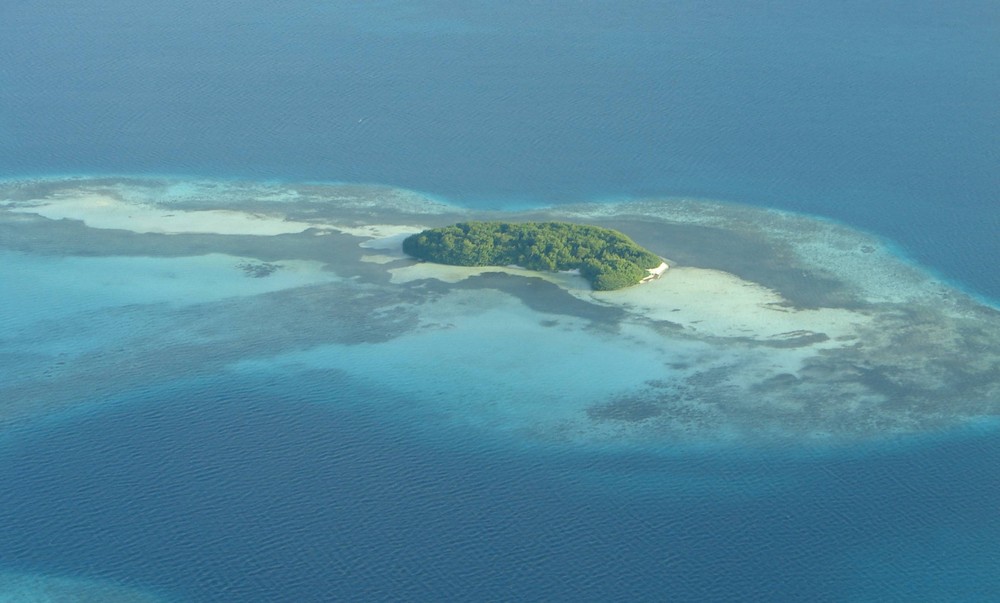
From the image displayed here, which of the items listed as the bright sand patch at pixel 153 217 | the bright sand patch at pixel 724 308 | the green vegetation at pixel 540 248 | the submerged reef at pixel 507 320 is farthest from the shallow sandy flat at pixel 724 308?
the bright sand patch at pixel 153 217

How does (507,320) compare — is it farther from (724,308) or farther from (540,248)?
(724,308)

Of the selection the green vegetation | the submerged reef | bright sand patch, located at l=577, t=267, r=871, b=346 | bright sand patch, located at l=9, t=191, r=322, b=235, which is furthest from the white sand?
bright sand patch, located at l=9, t=191, r=322, b=235

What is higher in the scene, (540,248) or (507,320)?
(540,248)

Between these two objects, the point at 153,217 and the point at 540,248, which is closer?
the point at 540,248

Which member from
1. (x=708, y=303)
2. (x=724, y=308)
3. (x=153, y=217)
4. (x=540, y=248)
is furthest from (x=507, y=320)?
(x=153, y=217)

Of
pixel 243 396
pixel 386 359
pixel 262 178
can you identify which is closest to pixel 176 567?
pixel 243 396

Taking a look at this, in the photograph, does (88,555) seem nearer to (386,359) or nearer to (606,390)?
(386,359)

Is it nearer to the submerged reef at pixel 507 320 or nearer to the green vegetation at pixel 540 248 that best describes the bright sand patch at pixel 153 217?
the submerged reef at pixel 507 320

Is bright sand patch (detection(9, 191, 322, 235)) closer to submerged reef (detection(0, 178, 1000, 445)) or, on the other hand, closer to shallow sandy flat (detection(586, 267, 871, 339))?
submerged reef (detection(0, 178, 1000, 445))
